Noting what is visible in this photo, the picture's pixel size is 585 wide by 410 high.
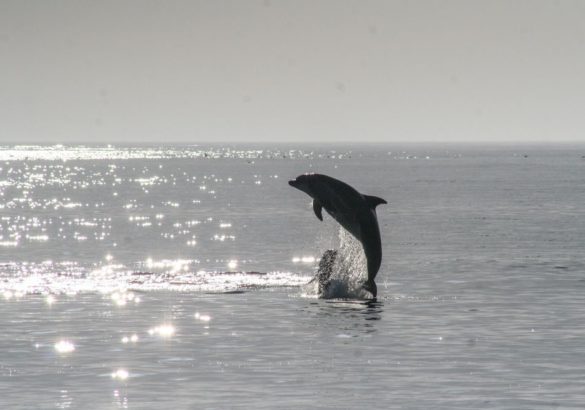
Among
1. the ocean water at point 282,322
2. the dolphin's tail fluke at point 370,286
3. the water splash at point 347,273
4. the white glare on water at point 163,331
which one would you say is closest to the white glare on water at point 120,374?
the ocean water at point 282,322

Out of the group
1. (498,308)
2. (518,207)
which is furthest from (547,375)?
(518,207)

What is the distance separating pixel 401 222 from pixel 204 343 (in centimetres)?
5165

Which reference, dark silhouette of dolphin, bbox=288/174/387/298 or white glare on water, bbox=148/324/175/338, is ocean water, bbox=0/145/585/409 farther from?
dark silhouette of dolphin, bbox=288/174/387/298

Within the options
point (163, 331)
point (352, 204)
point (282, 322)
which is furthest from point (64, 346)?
point (352, 204)

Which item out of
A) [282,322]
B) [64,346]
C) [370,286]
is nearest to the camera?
[64,346]

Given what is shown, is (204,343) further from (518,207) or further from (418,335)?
(518,207)

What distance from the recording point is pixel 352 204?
111 feet

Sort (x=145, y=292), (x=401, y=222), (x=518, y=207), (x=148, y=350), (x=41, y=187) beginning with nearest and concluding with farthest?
(x=148, y=350) → (x=145, y=292) → (x=401, y=222) → (x=518, y=207) → (x=41, y=187)

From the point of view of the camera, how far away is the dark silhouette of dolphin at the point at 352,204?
3359cm

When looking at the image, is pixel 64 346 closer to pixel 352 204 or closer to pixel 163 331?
pixel 163 331

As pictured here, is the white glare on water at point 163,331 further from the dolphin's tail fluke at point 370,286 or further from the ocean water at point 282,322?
the dolphin's tail fluke at point 370,286

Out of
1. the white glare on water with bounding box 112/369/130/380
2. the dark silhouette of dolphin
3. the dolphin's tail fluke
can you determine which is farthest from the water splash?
the white glare on water with bounding box 112/369/130/380

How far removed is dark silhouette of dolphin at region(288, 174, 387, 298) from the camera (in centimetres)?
3359

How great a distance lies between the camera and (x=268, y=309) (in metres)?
34.2
